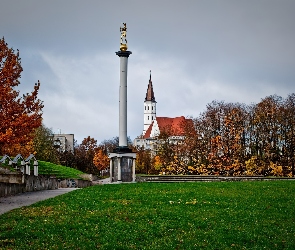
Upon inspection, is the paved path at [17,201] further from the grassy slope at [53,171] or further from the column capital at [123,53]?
the column capital at [123,53]

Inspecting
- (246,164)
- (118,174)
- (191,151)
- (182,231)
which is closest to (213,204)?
(182,231)

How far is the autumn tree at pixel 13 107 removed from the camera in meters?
24.2

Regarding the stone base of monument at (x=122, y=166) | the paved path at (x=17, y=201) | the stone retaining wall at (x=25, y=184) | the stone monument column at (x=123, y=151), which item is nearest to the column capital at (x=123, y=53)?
the stone monument column at (x=123, y=151)

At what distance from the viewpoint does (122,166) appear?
1428 inches

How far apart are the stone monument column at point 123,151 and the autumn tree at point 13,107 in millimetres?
11265

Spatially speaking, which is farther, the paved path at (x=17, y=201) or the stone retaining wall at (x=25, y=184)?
the stone retaining wall at (x=25, y=184)

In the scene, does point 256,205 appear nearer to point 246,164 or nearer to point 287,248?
point 287,248

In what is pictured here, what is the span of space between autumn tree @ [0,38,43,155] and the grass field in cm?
863

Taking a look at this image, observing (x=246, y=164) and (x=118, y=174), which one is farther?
(x=246, y=164)

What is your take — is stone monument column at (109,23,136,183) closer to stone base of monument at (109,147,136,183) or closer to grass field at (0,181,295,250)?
stone base of monument at (109,147,136,183)

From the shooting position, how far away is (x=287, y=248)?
30.5 feet

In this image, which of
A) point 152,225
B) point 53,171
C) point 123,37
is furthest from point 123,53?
point 152,225

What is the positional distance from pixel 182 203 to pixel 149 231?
5.62 m

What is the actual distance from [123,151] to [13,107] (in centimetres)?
1333
